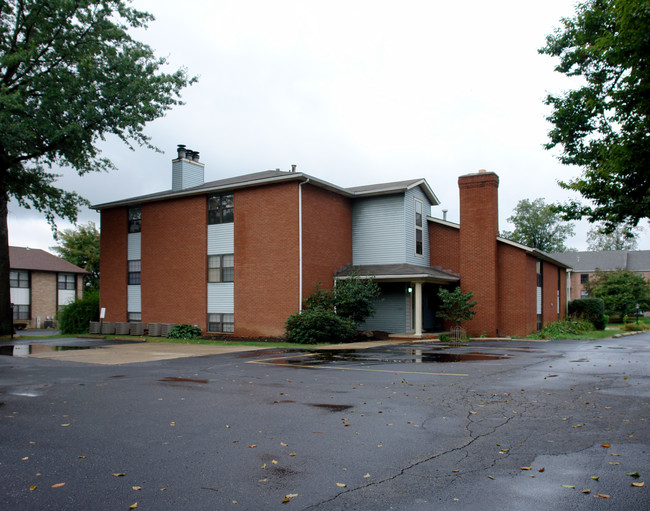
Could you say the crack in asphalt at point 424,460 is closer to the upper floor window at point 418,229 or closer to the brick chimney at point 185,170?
the upper floor window at point 418,229

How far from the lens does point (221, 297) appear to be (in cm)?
2650

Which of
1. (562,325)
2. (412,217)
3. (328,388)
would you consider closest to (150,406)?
(328,388)

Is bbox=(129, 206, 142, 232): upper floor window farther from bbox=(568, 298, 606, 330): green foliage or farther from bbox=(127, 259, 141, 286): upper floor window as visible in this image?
bbox=(568, 298, 606, 330): green foliage

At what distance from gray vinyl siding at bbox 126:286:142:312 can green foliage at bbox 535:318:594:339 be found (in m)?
21.2

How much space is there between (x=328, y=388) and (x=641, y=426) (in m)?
5.11

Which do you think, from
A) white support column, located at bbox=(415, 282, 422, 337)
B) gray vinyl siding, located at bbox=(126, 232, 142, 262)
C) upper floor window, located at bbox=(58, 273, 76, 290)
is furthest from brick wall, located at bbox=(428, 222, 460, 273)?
upper floor window, located at bbox=(58, 273, 76, 290)

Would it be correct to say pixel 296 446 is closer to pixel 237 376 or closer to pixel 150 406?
pixel 150 406

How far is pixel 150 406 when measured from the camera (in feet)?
27.3

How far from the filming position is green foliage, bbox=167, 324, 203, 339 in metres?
26.5

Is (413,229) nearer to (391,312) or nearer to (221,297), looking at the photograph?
(391,312)

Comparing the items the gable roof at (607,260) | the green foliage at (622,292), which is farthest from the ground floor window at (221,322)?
the gable roof at (607,260)

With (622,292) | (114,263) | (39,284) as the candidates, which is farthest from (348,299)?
(39,284)

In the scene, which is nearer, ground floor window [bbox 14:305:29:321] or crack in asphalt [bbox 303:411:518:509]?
crack in asphalt [bbox 303:411:518:509]

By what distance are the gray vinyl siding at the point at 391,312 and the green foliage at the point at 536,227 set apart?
179 ft
